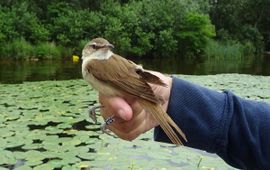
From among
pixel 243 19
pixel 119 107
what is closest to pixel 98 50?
pixel 119 107

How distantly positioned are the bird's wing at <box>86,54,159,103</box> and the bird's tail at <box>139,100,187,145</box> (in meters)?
0.03

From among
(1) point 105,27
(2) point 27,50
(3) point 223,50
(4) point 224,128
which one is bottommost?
(3) point 223,50

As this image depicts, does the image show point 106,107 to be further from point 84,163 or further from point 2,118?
point 2,118

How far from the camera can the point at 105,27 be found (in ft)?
85.1

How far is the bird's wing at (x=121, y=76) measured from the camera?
4.74 feet

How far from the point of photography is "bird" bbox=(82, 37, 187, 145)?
1401 mm

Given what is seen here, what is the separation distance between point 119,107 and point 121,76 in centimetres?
13

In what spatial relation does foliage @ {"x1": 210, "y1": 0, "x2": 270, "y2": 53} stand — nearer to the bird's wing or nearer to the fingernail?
the bird's wing

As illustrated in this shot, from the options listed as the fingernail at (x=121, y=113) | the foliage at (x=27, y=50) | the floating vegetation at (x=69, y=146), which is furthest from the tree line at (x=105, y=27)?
the fingernail at (x=121, y=113)

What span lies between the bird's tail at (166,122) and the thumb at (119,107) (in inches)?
2.7

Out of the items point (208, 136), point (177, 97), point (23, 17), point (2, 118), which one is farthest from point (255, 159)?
point (23, 17)

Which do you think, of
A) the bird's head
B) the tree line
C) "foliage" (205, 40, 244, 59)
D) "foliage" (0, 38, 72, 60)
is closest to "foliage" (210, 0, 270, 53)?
"foliage" (205, 40, 244, 59)

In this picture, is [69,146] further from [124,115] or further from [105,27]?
[105,27]

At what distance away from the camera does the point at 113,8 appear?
27.6 m
